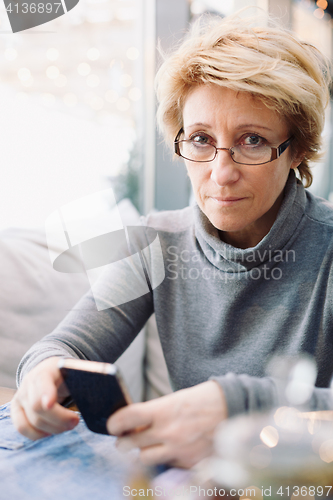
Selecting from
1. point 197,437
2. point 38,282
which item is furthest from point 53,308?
point 197,437

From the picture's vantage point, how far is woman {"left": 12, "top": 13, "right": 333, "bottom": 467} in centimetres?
84

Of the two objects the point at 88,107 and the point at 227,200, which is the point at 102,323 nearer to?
the point at 227,200

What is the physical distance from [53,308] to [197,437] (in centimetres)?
75

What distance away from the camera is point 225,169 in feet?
2.80

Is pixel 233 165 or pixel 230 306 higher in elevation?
pixel 233 165

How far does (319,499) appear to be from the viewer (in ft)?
1.54

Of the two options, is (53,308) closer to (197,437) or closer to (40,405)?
(40,405)

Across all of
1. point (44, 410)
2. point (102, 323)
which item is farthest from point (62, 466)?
point (102, 323)

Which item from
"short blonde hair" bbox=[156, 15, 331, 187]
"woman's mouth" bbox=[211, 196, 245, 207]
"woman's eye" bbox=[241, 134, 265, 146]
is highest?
"short blonde hair" bbox=[156, 15, 331, 187]

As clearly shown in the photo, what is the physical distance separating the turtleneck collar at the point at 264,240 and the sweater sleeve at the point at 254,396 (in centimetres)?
39

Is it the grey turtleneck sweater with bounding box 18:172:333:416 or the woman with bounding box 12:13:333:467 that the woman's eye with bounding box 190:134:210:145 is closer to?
the woman with bounding box 12:13:333:467

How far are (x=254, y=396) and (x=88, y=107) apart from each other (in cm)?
169

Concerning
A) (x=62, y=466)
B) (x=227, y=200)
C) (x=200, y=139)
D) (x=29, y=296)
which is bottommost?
(x=29, y=296)

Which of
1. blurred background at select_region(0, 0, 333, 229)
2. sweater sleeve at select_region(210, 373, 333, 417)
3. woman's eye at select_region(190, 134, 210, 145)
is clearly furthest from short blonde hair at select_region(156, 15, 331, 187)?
sweater sleeve at select_region(210, 373, 333, 417)
